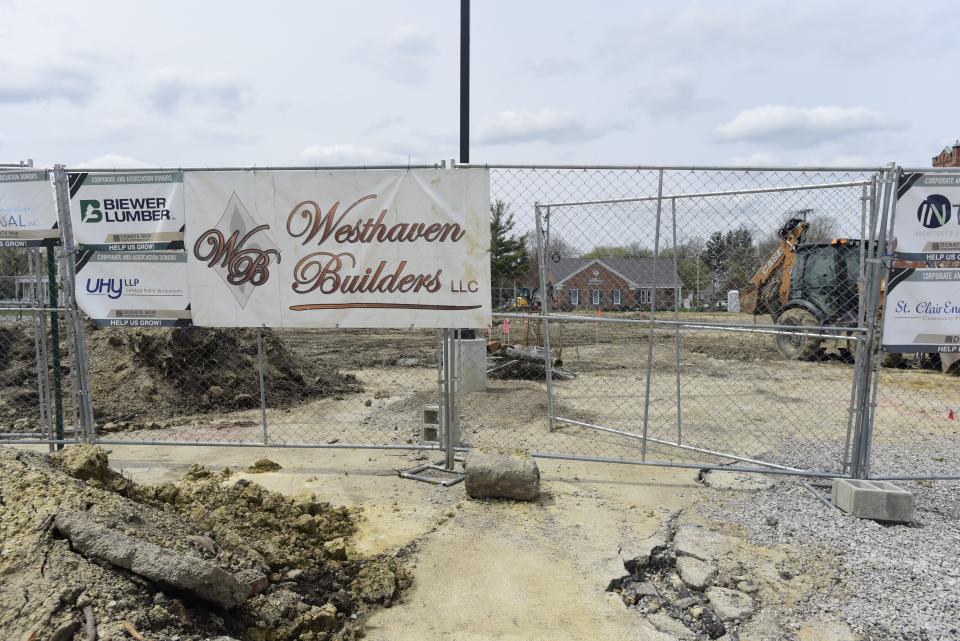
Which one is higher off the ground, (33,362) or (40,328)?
(40,328)

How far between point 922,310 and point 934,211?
82 centimetres

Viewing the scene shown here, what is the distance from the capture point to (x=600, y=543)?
4.55 meters

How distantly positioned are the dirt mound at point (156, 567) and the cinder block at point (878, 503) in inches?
146

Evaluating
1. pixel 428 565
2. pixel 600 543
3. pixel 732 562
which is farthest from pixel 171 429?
pixel 732 562

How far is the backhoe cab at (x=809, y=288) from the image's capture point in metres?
13.6

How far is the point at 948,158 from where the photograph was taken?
24641 mm

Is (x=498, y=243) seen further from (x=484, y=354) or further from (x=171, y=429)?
(x=171, y=429)

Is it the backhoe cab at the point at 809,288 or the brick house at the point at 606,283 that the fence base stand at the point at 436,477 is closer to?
the brick house at the point at 606,283

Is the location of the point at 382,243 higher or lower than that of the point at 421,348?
higher

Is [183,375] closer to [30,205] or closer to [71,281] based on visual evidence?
[71,281]

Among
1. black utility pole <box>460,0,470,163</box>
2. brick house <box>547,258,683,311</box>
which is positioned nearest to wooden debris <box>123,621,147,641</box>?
brick house <box>547,258,683,311</box>

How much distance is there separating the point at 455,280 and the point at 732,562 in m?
3.19

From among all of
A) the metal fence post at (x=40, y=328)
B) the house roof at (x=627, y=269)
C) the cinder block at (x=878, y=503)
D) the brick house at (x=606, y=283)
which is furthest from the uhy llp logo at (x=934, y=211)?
the metal fence post at (x=40, y=328)

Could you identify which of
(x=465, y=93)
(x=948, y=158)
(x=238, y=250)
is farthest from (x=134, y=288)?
(x=948, y=158)
